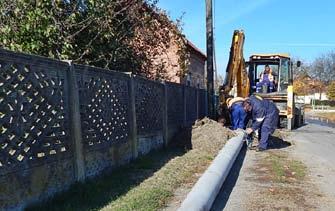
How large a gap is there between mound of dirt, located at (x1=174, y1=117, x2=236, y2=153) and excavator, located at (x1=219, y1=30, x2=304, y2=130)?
6359 millimetres

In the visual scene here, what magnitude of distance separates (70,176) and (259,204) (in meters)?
2.62

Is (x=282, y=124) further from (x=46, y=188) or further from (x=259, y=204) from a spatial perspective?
(x=46, y=188)

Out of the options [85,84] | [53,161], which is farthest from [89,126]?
[53,161]

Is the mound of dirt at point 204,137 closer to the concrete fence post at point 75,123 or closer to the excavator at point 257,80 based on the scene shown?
the concrete fence post at point 75,123

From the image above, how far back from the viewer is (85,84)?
24.8 feet

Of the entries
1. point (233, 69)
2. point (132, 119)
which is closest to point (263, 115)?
point (132, 119)

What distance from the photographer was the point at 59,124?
659 centimetres

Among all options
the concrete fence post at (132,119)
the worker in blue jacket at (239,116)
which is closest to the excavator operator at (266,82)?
the worker in blue jacket at (239,116)

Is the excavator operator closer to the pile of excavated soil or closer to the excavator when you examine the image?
the excavator

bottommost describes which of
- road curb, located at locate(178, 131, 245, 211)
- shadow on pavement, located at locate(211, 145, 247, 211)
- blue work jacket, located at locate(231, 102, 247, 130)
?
shadow on pavement, located at locate(211, 145, 247, 211)

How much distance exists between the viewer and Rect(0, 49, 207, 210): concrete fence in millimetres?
5379

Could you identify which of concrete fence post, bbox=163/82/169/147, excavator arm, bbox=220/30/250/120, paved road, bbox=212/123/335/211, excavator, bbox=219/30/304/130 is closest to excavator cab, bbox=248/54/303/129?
excavator, bbox=219/30/304/130

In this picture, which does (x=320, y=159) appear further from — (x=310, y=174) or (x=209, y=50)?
(x=209, y=50)

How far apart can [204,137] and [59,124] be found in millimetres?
6903
